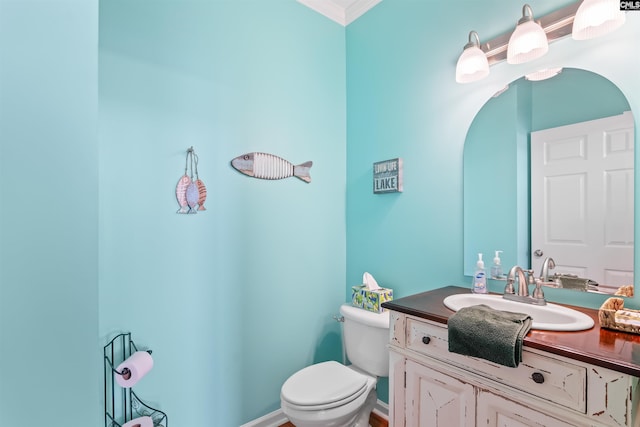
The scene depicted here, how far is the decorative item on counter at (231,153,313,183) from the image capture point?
5.80 feet

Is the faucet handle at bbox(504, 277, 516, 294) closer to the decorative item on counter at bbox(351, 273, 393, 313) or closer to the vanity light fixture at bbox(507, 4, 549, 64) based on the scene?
the decorative item on counter at bbox(351, 273, 393, 313)

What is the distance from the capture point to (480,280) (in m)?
1.46

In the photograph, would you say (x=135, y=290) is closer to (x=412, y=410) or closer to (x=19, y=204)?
(x=19, y=204)

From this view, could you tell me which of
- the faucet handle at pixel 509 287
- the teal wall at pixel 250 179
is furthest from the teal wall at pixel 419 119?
the faucet handle at pixel 509 287

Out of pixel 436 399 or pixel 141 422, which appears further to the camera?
pixel 141 422

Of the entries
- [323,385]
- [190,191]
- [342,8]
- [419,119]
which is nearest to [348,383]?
[323,385]

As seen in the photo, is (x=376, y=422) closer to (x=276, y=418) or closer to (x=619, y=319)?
(x=276, y=418)

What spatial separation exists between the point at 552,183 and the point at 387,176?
34.3 inches

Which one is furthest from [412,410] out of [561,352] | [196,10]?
[196,10]

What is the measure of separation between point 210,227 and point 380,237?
108cm

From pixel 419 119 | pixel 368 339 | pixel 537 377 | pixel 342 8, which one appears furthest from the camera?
pixel 342 8

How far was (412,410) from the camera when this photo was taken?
1.26 metres

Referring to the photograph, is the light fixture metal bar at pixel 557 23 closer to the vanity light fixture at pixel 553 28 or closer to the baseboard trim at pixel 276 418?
the vanity light fixture at pixel 553 28

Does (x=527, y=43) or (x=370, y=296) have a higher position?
(x=527, y=43)
